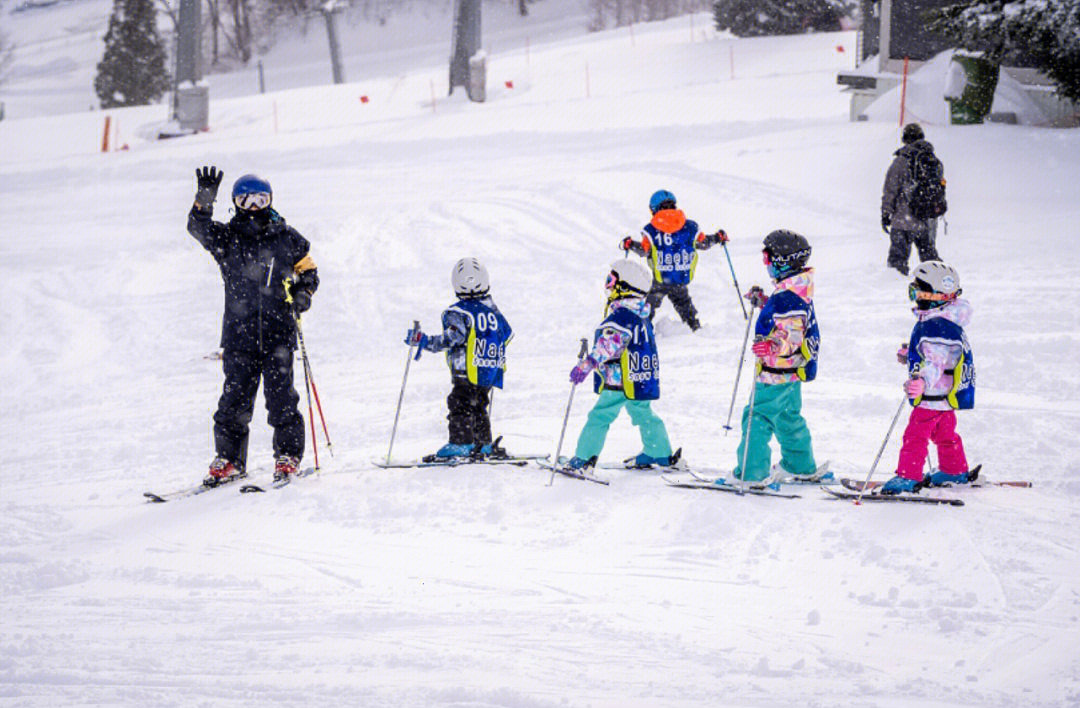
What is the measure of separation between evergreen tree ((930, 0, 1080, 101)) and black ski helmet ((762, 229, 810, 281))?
9.99 metres

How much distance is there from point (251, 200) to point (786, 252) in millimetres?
3403

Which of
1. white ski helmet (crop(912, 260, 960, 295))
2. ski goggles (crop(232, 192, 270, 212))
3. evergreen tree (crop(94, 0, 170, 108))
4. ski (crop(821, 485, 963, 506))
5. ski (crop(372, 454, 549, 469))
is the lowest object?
ski (crop(372, 454, 549, 469))

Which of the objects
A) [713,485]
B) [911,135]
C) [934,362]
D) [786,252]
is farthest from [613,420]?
[911,135]

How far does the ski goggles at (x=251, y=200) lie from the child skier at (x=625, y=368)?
232 cm

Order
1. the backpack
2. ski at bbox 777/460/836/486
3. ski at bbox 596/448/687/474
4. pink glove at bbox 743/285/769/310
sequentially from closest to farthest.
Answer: ski at bbox 777/460/836/486 < pink glove at bbox 743/285/769/310 < ski at bbox 596/448/687/474 < the backpack

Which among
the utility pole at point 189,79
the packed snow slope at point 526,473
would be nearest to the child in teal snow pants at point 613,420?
the packed snow slope at point 526,473

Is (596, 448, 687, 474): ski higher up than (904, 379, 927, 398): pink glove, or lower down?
lower down

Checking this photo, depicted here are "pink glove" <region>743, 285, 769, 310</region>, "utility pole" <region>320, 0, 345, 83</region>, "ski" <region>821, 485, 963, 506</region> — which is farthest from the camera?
"utility pole" <region>320, 0, 345, 83</region>

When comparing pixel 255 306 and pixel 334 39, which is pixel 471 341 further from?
pixel 334 39

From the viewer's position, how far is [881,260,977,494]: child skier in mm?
6281

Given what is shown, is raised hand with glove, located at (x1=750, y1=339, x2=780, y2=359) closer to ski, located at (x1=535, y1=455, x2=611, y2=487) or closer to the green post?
ski, located at (x1=535, y1=455, x2=611, y2=487)

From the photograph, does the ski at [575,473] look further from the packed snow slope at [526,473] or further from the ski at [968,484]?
the ski at [968,484]

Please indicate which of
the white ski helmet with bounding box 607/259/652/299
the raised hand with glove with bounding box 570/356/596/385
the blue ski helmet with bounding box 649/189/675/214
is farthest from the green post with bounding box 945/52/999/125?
the raised hand with glove with bounding box 570/356/596/385

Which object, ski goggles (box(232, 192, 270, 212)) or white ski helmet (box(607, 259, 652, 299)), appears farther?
ski goggles (box(232, 192, 270, 212))
